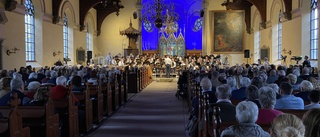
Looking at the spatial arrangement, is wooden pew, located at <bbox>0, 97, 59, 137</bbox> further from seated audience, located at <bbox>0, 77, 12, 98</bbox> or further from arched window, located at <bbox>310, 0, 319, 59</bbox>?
arched window, located at <bbox>310, 0, 319, 59</bbox>

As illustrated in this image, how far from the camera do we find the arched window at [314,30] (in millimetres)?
16422

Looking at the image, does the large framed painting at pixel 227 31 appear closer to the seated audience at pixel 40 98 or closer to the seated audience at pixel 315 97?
the seated audience at pixel 315 97

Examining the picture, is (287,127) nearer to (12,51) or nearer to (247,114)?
(247,114)

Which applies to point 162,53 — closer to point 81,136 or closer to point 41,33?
point 41,33

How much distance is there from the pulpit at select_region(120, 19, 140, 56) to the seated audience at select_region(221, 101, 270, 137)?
24.3 m

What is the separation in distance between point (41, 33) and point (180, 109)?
34.6ft

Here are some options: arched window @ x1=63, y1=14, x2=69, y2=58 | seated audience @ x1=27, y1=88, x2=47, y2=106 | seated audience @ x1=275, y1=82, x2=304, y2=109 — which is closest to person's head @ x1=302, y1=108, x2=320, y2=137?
seated audience @ x1=275, y1=82, x2=304, y2=109

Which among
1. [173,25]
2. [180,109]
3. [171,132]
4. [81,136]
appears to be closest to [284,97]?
[171,132]

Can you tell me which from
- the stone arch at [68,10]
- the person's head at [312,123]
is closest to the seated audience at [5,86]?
the person's head at [312,123]

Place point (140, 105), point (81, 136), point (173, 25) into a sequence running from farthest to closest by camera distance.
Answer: point (173, 25) → point (140, 105) → point (81, 136)

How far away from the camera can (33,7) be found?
18.0 m

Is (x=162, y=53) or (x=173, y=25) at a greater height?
(x=173, y=25)

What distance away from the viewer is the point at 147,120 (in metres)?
8.95

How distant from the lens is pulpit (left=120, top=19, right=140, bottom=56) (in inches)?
1077
